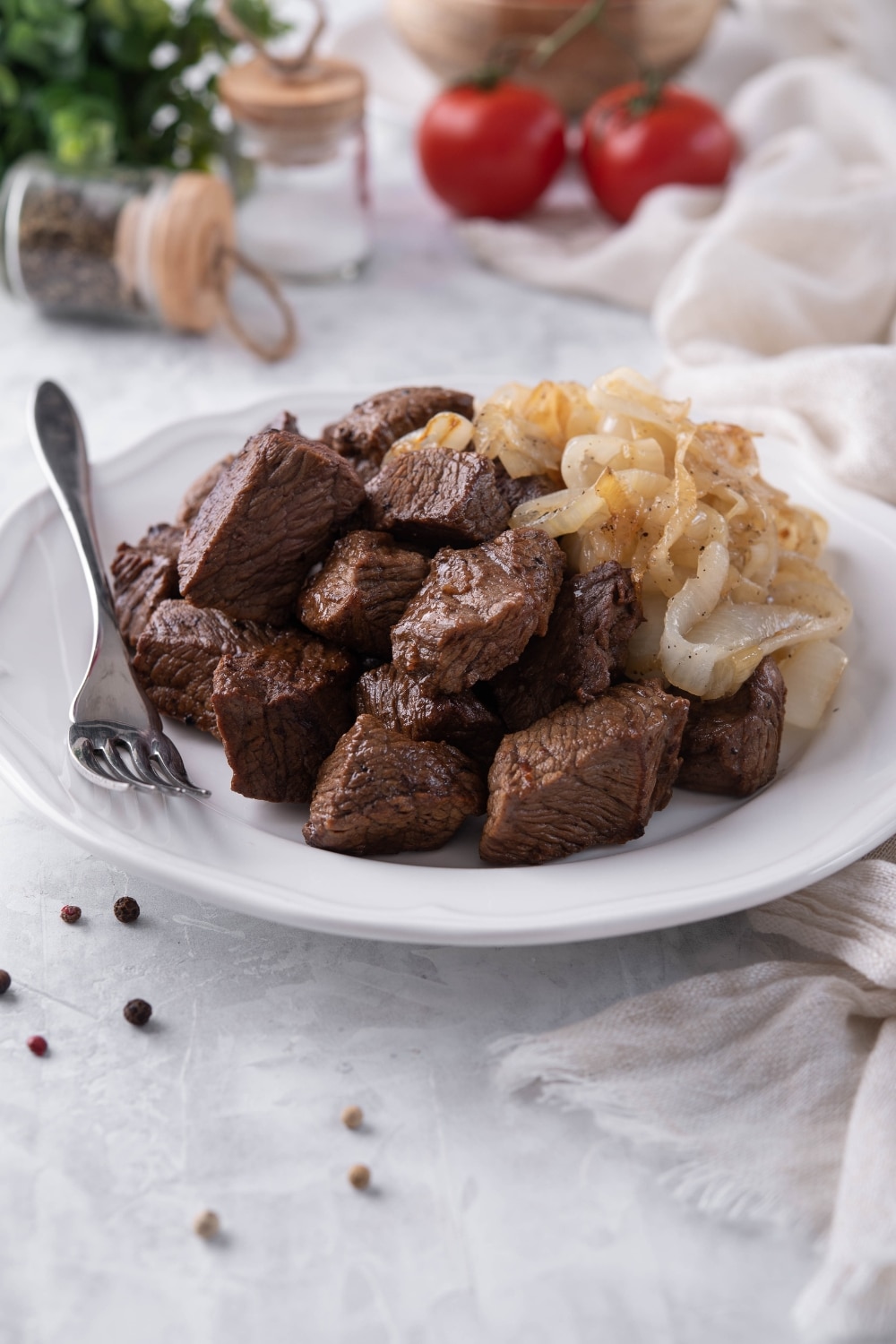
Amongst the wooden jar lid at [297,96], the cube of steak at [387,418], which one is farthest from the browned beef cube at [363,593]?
the wooden jar lid at [297,96]

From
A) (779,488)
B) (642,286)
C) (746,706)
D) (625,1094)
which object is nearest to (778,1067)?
(625,1094)

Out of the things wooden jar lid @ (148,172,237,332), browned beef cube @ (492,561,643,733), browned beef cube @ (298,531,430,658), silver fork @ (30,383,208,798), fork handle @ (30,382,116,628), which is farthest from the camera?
wooden jar lid @ (148,172,237,332)

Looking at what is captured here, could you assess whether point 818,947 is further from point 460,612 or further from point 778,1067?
point 460,612

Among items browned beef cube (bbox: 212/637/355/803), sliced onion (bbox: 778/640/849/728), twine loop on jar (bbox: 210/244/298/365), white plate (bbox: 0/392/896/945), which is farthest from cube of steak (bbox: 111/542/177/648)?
twine loop on jar (bbox: 210/244/298/365)

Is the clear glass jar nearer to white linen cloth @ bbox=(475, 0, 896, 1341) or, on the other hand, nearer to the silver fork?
white linen cloth @ bbox=(475, 0, 896, 1341)

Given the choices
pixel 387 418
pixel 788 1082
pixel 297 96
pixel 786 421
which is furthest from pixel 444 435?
pixel 297 96

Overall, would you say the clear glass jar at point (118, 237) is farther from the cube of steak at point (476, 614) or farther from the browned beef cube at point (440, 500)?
the cube of steak at point (476, 614)

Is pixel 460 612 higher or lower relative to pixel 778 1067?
higher
